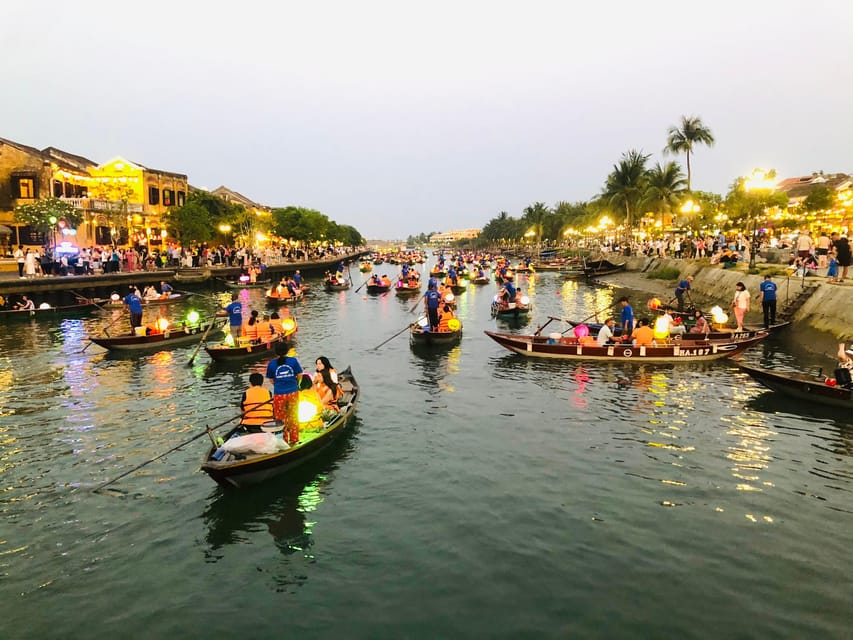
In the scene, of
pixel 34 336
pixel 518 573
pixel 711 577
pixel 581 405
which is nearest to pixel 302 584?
pixel 518 573

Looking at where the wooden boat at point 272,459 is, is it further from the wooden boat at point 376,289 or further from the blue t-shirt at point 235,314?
the wooden boat at point 376,289

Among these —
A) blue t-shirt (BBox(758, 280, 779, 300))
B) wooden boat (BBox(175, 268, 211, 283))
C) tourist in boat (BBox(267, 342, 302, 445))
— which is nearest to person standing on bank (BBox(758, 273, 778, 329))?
blue t-shirt (BBox(758, 280, 779, 300))

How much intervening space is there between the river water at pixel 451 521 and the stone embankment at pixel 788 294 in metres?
9.07

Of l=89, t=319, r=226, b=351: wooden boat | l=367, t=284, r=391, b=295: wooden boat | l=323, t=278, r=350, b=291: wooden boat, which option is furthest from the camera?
l=323, t=278, r=350, b=291: wooden boat

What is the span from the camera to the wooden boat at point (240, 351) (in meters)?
21.7

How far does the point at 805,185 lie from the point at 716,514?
92.3m

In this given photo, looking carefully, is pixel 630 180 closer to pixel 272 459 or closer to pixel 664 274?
pixel 664 274

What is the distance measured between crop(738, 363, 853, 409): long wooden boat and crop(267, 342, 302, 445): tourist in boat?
12.7 meters

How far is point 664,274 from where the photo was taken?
51.2 meters

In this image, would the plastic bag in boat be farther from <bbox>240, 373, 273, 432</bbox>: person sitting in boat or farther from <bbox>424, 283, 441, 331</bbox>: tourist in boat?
<bbox>424, 283, 441, 331</bbox>: tourist in boat

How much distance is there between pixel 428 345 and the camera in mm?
25203

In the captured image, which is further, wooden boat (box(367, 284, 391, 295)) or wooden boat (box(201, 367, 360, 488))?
wooden boat (box(367, 284, 391, 295))

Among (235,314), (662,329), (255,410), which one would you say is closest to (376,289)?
(235,314)

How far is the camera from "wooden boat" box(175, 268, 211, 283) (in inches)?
2104
